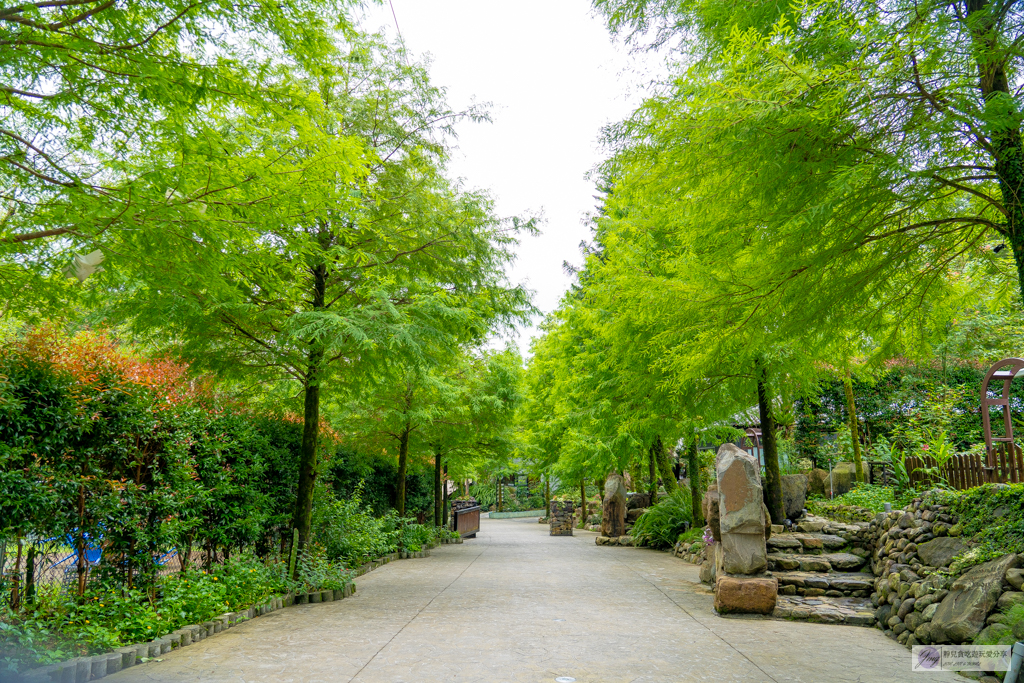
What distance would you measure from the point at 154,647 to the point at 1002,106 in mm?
7816

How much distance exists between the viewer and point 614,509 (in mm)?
19594

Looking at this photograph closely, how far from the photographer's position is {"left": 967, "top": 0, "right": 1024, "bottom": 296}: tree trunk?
14.4ft

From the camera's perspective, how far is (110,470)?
19.9 feet

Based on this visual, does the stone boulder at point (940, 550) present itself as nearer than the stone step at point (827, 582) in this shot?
Yes

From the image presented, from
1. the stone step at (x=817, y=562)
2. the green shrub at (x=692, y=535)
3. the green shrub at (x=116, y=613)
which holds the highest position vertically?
the green shrub at (x=116, y=613)

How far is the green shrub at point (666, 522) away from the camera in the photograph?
16.6 m

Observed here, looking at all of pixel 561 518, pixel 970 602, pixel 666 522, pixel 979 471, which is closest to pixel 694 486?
pixel 666 522

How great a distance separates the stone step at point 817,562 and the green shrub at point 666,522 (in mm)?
7057

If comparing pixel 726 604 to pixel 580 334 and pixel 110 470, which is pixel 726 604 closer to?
pixel 110 470

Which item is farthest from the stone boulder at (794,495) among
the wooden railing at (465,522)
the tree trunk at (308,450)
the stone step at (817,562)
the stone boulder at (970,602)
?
the wooden railing at (465,522)

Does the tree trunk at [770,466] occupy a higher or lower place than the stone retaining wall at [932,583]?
higher

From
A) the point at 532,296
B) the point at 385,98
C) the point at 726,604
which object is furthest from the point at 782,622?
the point at 385,98

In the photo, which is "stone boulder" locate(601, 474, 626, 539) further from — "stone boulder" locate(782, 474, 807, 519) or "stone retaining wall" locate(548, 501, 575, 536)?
"stone boulder" locate(782, 474, 807, 519)

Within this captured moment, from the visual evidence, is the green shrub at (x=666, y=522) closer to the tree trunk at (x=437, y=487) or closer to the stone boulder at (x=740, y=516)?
the tree trunk at (x=437, y=487)
